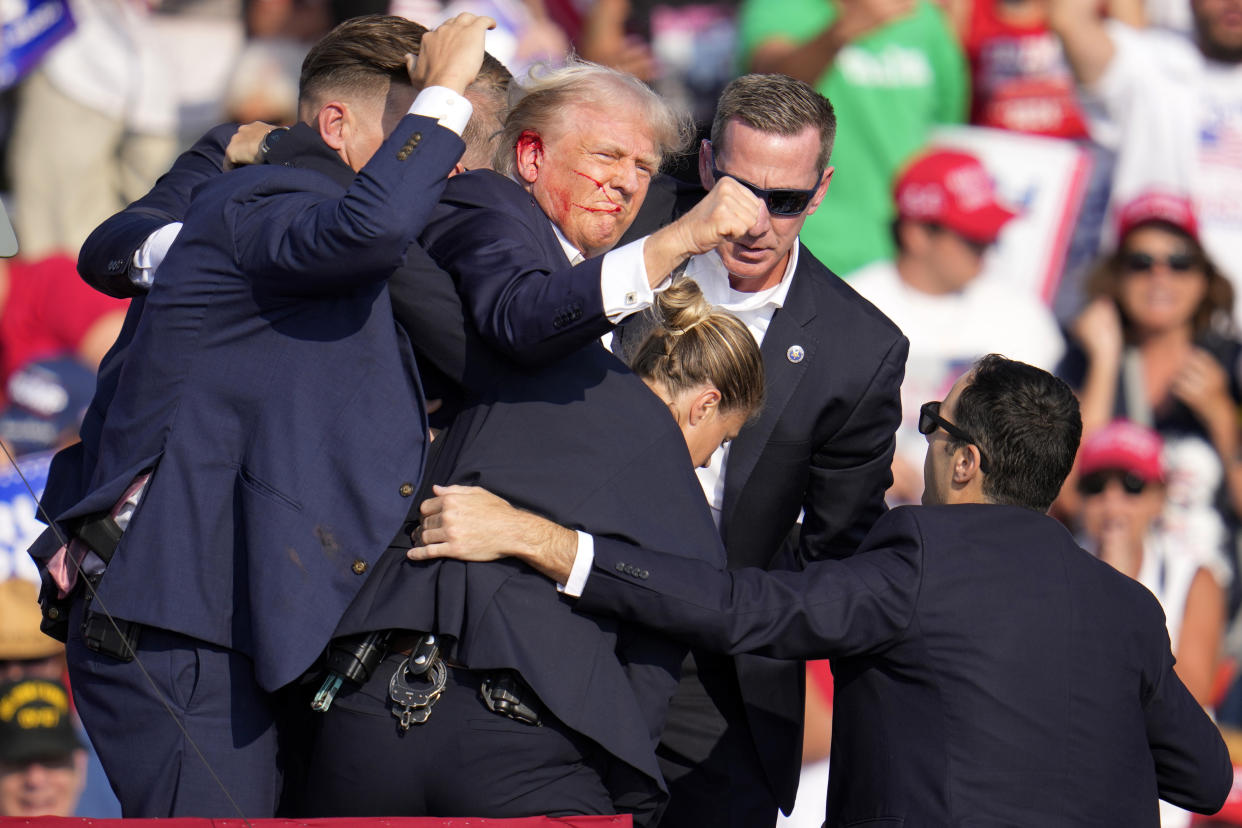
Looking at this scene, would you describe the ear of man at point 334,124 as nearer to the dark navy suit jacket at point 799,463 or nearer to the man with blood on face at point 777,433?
the man with blood on face at point 777,433

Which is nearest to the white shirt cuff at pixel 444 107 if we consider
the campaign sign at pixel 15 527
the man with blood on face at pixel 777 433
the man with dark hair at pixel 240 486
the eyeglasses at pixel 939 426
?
the man with dark hair at pixel 240 486

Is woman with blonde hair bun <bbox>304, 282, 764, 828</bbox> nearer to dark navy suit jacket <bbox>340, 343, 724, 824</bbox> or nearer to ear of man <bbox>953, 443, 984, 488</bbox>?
dark navy suit jacket <bbox>340, 343, 724, 824</bbox>

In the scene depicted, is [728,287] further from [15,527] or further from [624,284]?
[15,527]

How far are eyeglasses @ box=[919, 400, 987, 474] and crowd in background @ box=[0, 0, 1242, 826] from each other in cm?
325

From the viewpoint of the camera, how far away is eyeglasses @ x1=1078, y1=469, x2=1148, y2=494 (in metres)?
6.33

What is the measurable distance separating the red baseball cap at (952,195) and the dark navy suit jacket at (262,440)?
13.7 ft

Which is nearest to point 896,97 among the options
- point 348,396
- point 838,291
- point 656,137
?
point 838,291

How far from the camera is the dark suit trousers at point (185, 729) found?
2568 mm

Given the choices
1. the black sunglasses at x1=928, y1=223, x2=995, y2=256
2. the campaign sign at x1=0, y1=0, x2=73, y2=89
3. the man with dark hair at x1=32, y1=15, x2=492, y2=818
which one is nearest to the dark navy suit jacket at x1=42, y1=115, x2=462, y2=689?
the man with dark hair at x1=32, y1=15, x2=492, y2=818

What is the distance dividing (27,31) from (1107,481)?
4620 mm

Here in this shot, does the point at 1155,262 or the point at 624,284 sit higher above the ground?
the point at 624,284

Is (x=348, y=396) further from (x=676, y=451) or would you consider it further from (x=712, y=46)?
(x=712, y=46)

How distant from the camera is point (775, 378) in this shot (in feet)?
11.8

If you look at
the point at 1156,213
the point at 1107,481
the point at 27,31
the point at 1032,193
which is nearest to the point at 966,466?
the point at 1107,481
